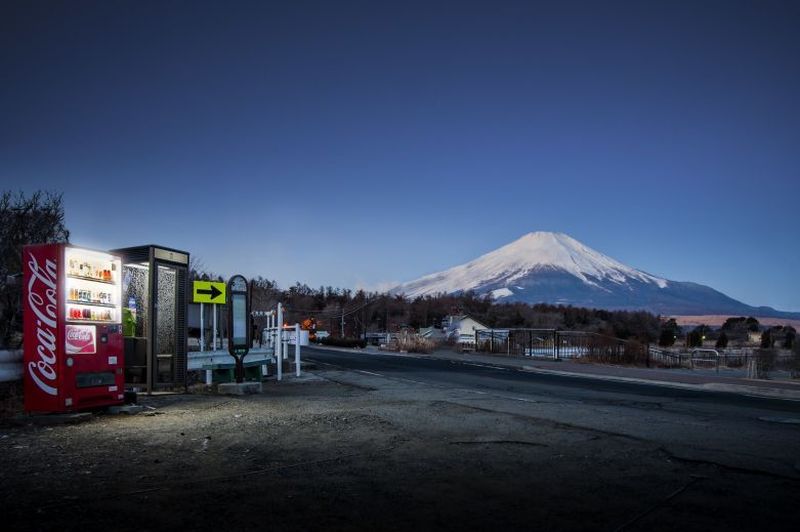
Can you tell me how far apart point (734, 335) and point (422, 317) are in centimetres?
4660

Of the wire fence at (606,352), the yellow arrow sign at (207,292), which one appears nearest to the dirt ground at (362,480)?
the yellow arrow sign at (207,292)

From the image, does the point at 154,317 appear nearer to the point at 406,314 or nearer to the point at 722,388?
the point at 722,388

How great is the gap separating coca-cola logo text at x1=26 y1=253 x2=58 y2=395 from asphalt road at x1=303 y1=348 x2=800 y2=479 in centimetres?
781

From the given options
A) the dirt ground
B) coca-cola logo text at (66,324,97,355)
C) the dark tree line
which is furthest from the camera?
the dark tree line

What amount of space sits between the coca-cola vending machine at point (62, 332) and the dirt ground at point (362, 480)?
0.72 meters

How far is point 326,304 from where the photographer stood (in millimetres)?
119062

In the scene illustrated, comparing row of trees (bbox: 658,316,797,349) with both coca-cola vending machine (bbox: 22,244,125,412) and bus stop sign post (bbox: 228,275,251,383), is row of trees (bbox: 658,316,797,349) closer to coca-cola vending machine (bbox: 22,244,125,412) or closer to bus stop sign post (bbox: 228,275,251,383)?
bus stop sign post (bbox: 228,275,251,383)

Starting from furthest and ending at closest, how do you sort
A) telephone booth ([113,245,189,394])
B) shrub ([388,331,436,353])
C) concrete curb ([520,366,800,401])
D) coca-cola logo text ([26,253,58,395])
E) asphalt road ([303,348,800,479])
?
shrub ([388,331,436,353])
concrete curb ([520,366,800,401])
telephone booth ([113,245,189,394])
coca-cola logo text ([26,253,58,395])
asphalt road ([303,348,800,479])

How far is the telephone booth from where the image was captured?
14.2m

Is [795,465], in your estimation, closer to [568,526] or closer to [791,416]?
[568,526]

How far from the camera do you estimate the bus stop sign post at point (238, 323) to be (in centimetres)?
1455

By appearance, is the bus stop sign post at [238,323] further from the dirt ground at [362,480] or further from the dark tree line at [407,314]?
the dark tree line at [407,314]

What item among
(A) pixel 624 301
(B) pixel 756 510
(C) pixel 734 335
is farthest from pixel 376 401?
(A) pixel 624 301

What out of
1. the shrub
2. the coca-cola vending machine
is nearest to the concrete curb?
the coca-cola vending machine
